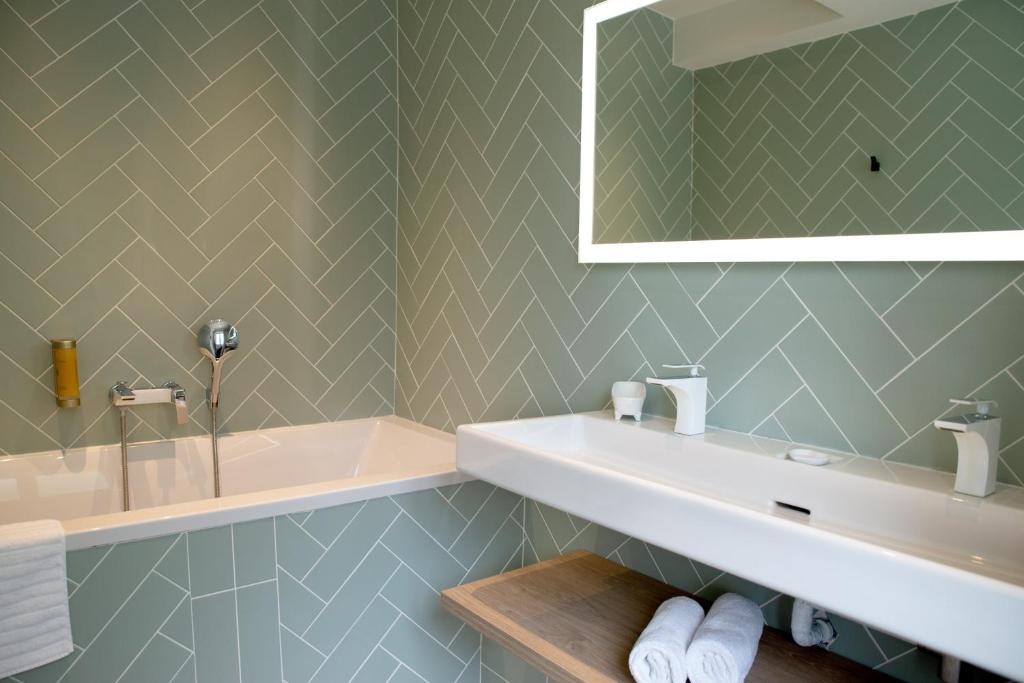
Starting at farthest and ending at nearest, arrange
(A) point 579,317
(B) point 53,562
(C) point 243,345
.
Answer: (C) point 243,345, (A) point 579,317, (B) point 53,562

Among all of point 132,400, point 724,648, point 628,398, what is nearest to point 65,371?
point 132,400

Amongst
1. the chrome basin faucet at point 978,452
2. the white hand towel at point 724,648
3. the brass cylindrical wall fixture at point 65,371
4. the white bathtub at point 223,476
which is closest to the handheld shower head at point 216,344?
the white bathtub at point 223,476

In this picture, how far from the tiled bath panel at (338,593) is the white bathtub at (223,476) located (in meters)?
0.04

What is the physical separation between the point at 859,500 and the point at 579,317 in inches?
39.9

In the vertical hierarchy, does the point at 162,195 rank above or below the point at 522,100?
below

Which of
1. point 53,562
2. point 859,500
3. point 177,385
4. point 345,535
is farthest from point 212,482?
point 859,500

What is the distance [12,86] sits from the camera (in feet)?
7.39

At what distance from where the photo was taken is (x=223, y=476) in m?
2.62

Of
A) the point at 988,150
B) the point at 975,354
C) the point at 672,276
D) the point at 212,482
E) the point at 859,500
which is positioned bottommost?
the point at 212,482

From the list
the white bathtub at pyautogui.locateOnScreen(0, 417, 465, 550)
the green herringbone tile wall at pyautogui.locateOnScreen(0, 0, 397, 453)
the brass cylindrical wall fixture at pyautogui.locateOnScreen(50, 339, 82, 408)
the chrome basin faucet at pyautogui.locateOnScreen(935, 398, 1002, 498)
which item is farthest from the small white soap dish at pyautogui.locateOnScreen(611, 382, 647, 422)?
the brass cylindrical wall fixture at pyautogui.locateOnScreen(50, 339, 82, 408)

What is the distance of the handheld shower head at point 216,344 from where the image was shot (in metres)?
2.53

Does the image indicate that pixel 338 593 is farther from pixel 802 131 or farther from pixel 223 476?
pixel 802 131

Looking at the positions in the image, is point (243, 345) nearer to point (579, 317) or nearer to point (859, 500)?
point (579, 317)

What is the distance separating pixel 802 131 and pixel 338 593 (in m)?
1.60
